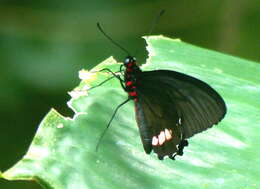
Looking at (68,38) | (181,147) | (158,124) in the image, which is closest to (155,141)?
(181,147)

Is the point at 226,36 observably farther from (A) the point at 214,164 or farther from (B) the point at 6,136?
(A) the point at 214,164

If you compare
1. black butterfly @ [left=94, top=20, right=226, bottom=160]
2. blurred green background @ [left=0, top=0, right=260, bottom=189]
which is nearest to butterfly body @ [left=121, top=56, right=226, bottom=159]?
black butterfly @ [left=94, top=20, right=226, bottom=160]

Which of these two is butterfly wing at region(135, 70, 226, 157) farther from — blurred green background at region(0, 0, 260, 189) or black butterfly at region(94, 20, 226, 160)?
blurred green background at region(0, 0, 260, 189)

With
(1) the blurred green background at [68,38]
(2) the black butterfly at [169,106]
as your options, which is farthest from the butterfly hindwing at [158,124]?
(1) the blurred green background at [68,38]

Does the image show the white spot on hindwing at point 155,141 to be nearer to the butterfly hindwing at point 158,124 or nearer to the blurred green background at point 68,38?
the butterfly hindwing at point 158,124

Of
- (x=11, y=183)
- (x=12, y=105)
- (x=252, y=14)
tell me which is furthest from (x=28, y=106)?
(x=252, y=14)
